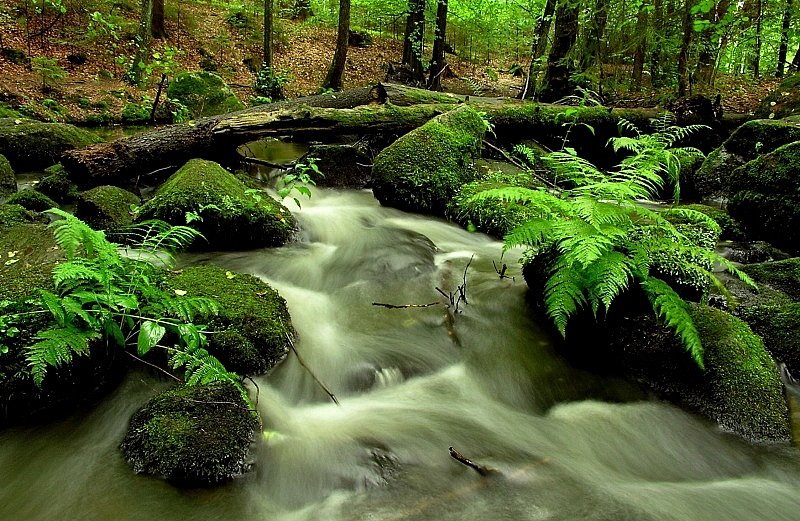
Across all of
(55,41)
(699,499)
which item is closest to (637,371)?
(699,499)

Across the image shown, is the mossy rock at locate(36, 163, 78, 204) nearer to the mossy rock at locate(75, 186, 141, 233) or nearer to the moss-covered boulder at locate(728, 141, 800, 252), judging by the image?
the mossy rock at locate(75, 186, 141, 233)

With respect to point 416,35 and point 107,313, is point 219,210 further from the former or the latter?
point 416,35

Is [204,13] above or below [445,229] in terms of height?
above

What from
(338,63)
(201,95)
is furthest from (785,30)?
(201,95)

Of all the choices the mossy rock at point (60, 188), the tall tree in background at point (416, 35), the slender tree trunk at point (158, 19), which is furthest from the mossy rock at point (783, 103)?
the slender tree trunk at point (158, 19)

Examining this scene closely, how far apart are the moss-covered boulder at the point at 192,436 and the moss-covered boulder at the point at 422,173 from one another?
15.1 feet

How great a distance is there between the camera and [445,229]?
6816mm

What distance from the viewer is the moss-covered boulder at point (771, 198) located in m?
6.02

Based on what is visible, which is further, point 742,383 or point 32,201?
point 32,201

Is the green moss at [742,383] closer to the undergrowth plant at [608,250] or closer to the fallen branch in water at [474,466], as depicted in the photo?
the undergrowth plant at [608,250]

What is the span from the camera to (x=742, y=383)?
3.54 meters

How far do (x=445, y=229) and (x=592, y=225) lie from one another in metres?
3.01

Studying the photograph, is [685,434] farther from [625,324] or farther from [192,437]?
[192,437]

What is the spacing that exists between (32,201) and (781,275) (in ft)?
26.8
